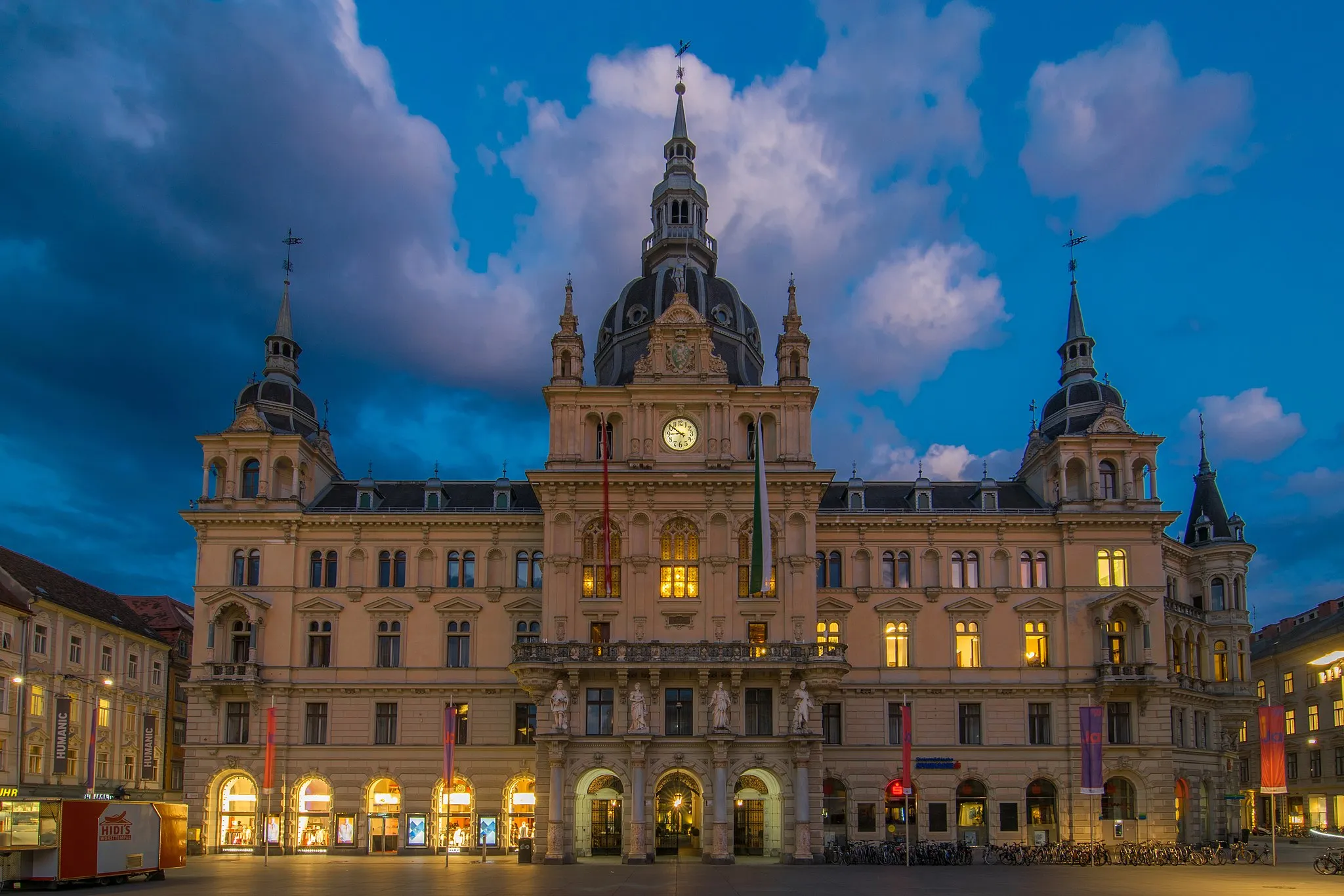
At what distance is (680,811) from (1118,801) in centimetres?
2607

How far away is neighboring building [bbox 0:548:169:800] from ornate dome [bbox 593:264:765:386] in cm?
3644

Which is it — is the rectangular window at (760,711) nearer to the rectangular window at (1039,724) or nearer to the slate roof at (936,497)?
the slate roof at (936,497)

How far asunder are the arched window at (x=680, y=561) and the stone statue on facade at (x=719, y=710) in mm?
6484

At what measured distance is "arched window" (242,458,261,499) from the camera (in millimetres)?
78250

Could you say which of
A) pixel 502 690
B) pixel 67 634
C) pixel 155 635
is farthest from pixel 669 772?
pixel 155 635

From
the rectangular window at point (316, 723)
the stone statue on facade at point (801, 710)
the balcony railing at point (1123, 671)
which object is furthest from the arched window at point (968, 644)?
the rectangular window at point (316, 723)

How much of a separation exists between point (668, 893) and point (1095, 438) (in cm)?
4446

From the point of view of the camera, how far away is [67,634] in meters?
78.3

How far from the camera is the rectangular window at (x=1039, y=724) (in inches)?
2950

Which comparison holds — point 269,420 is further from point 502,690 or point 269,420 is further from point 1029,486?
point 1029,486

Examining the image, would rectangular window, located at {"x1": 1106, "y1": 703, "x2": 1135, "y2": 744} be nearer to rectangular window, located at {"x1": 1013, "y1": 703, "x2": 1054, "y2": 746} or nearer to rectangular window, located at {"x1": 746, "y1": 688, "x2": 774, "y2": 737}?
rectangular window, located at {"x1": 1013, "y1": 703, "x2": 1054, "y2": 746}

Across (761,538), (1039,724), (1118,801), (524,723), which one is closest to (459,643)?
(524,723)

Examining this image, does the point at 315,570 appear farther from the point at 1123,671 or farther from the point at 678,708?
the point at 1123,671

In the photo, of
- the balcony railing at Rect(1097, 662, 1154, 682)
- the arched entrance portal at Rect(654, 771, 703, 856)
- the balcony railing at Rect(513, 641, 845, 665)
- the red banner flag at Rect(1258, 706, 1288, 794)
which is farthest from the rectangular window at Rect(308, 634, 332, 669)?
the red banner flag at Rect(1258, 706, 1288, 794)
